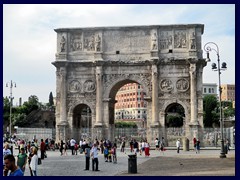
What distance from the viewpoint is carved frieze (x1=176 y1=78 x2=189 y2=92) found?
131ft

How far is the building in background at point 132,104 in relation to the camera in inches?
5098

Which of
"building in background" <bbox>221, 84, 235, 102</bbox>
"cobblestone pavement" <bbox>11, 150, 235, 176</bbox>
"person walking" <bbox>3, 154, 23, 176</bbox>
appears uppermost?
"building in background" <bbox>221, 84, 235, 102</bbox>

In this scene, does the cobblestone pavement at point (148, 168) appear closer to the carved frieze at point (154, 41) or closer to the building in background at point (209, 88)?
the carved frieze at point (154, 41)

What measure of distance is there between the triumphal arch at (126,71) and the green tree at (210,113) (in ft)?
147

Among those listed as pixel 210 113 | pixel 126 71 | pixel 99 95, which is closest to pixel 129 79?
pixel 126 71

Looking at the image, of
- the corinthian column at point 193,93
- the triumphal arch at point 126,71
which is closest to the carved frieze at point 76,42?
the triumphal arch at point 126,71

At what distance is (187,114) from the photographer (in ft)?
129

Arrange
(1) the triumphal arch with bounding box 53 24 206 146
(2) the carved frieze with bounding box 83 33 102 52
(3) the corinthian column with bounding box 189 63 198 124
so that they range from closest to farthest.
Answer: (3) the corinthian column with bounding box 189 63 198 124 → (1) the triumphal arch with bounding box 53 24 206 146 → (2) the carved frieze with bounding box 83 33 102 52

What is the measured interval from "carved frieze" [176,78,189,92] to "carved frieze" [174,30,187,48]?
10.6 ft

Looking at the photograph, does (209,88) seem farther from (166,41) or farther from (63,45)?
(63,45)

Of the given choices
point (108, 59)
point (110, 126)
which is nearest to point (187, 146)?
point (110, 126)

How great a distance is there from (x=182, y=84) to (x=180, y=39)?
4.24 metres

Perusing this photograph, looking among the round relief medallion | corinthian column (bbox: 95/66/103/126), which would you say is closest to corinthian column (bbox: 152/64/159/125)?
corinthian column (bbox: 95/66/103/126)

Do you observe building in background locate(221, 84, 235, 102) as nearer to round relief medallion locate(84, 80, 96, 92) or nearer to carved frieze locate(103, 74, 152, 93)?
carved frieze locate(103, 74, 152, 93)
